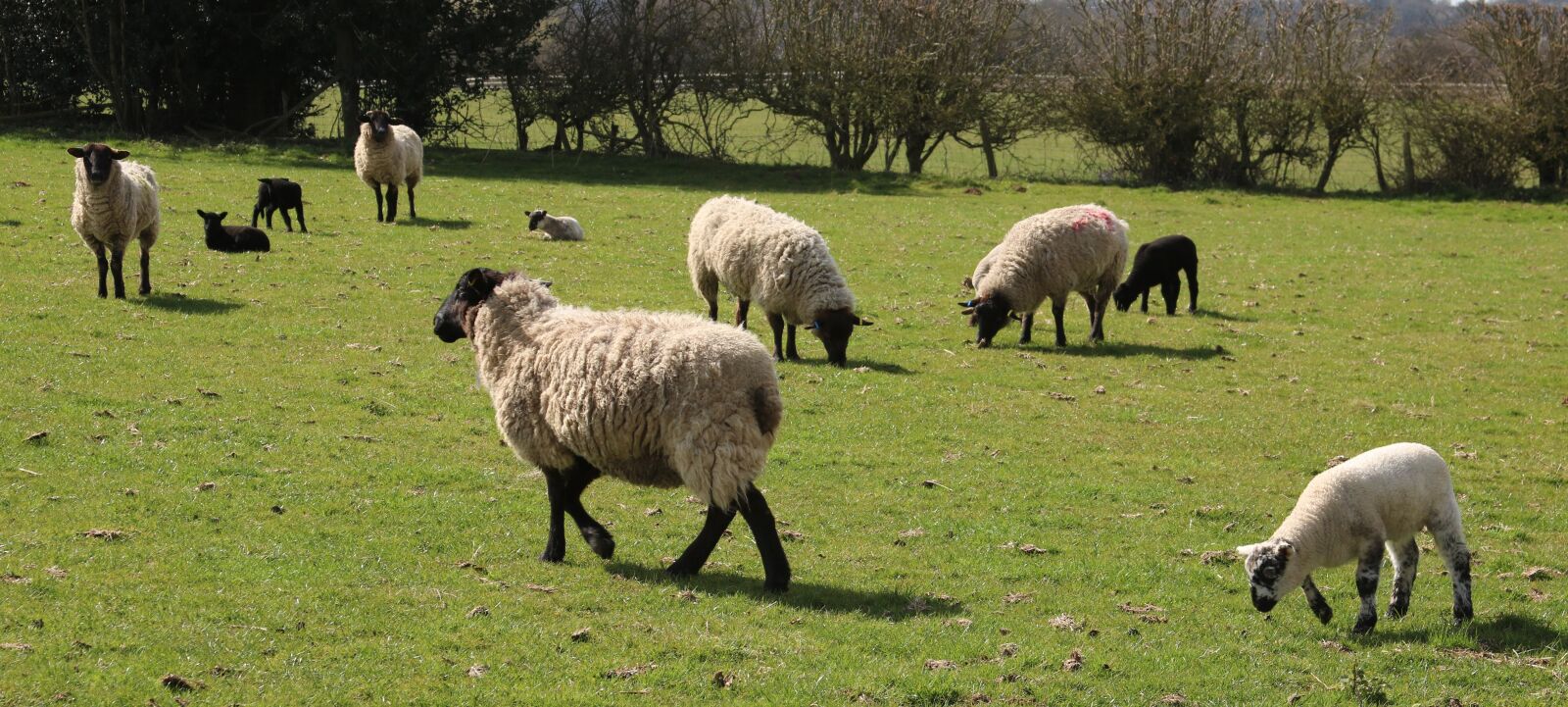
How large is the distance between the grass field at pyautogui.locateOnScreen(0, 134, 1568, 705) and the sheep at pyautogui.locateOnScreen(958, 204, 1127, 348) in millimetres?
656

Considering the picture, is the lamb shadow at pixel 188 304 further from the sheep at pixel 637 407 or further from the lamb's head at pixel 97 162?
the sheep at pixel 637 407

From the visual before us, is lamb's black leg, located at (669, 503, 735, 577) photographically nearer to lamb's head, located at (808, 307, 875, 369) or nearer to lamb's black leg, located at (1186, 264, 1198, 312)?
lamb's head, located at (808, 307, 875, 369)

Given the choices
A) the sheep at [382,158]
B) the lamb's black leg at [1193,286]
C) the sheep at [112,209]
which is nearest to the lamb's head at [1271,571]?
the lamb's black leg at [1193,286]

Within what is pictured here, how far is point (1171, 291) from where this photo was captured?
20.7m

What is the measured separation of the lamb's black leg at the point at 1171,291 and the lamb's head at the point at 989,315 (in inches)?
158

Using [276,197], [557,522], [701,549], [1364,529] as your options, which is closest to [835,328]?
[557,522]

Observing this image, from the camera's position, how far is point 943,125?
4088 cm

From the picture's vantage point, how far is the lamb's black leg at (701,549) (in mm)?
8531

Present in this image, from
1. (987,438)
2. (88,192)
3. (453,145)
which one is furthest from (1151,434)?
(453,145)

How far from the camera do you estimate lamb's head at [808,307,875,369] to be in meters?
16.0

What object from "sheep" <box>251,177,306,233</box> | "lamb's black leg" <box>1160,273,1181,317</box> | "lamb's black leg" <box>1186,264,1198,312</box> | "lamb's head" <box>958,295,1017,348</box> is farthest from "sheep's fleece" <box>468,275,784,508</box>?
"sheep" <box>251,177,306,233</box>

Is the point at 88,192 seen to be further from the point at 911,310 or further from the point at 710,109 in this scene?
the point at 710,109

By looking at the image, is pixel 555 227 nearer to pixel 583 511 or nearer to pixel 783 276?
pixel 783 276

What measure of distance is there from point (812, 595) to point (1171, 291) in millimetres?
13799
